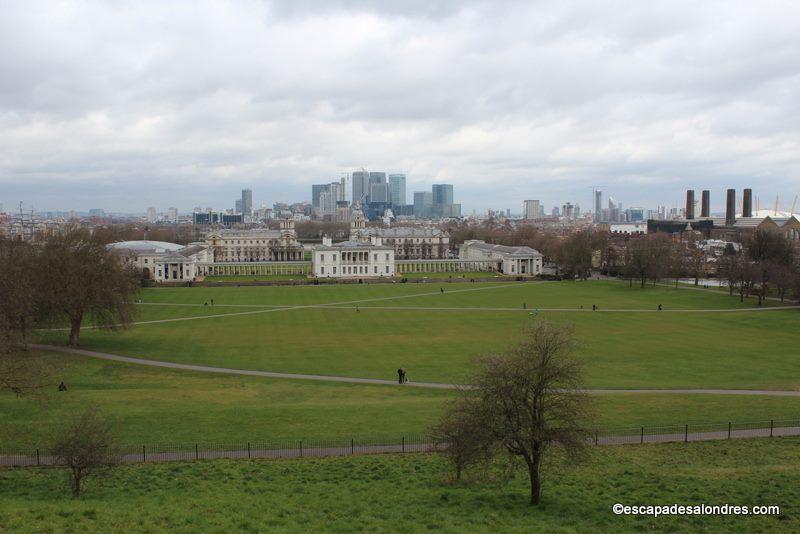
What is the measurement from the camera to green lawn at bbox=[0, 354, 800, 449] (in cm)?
2661

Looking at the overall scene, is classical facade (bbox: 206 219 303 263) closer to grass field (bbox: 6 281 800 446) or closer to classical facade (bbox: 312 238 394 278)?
classical facade (bbox: 312 238 394 278)

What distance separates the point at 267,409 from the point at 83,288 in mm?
23016

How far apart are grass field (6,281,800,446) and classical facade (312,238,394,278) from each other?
37585 mm

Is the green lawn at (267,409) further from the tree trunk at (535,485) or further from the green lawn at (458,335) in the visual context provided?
the tree trunk at (535,485)

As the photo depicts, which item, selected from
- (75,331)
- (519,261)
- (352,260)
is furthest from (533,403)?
(352,260)

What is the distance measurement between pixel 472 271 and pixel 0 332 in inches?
4296

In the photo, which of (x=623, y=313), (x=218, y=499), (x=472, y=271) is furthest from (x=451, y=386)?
(x=472, y=271)

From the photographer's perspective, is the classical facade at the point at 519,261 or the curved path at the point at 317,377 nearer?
the curved path at the point at 317,377

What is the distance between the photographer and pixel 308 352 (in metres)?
47.7

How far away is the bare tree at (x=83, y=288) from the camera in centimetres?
4619

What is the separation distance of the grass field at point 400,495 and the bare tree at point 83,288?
27.6 m

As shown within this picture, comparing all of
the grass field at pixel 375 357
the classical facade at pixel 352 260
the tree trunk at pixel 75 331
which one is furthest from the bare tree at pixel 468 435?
the classical facade at pixel 352 260

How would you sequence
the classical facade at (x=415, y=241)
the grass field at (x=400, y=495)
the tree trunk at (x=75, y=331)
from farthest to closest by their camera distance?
the classical facade at (x=415, y=241) → the tree trunk at (x=75, y=331) → the grass field at (x=400, y=495)

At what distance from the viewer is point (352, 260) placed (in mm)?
129125
